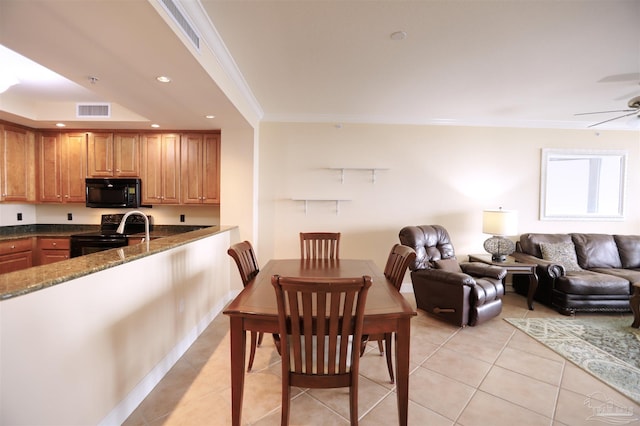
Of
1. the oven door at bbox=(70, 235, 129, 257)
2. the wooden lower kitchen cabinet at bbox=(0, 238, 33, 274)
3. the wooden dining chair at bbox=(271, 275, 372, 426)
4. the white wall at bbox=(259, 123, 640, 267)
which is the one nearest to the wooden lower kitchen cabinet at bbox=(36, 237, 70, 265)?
the wooden lower kitchen cabinet at bbox=(0, 238, 33, 274)

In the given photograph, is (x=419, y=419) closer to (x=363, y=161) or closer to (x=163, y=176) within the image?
(x=363, y=161)

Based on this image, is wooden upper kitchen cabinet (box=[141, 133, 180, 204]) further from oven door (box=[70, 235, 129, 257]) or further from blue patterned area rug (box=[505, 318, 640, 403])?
blue patterned area rug (box=[505, 318, 640, 403])

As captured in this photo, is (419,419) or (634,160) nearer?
(419,419)

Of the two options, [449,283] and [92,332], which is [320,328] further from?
[449,283]

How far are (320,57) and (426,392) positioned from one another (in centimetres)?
285

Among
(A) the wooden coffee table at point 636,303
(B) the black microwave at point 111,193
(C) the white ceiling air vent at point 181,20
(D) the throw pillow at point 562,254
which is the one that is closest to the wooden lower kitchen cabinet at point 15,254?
(B) the black microwave at point 111,193

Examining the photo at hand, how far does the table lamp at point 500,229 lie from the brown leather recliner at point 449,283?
0.58m

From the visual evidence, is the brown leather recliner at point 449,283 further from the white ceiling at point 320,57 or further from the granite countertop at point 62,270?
the granite countertop at point 62,270

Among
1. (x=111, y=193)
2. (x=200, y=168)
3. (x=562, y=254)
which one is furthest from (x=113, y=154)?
(x=562, y=254)

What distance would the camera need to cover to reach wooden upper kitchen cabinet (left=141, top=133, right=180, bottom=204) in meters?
3.92

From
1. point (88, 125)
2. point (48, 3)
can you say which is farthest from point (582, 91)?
point (88, 125)

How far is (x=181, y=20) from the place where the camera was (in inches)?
65.6

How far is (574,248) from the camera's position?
12.7ft

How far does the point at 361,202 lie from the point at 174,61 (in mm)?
2937
